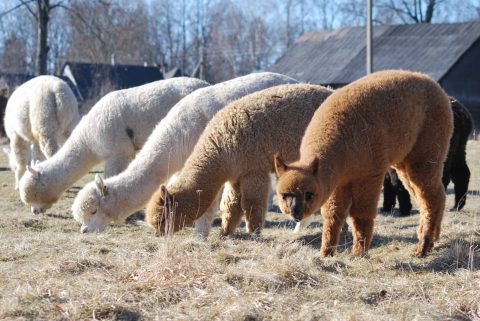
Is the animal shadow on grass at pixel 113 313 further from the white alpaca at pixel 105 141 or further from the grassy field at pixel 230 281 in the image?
the white alpaca at pixel 105 141

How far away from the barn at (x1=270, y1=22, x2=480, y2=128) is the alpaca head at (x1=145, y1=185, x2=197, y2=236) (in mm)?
→ 26195

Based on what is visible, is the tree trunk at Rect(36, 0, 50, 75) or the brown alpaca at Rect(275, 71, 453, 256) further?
the tree trunk at Rect(36, 0, 50, 75)

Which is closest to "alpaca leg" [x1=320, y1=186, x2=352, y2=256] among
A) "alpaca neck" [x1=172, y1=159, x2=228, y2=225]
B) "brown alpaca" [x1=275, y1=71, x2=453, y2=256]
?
"brown alpaca" [x1=275, y1=71, x2=453, y2=256]

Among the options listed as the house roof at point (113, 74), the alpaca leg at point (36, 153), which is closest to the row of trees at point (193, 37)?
the house roof at point (113, 74)

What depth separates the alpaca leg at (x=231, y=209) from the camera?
24.8 ft

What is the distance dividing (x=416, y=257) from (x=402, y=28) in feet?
108

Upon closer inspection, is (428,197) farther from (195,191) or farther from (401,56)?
(401,56)

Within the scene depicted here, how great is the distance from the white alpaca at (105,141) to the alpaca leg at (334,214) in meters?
4.44

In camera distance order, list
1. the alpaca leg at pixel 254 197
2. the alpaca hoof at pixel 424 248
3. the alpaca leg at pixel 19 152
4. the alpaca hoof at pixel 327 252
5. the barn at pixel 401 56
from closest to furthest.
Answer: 1. the alpaca hoof at pixel 327 252
2. the alpaca hoof at pixel 424 248
3. the alpaca leg at pixel 254 197
4. the alpaca leg at pixel 19 152
5. the barn at pixel 401 56

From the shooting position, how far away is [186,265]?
5055 millimetres

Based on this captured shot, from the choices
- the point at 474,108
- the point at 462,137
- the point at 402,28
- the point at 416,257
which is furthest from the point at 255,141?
the point at 402,28

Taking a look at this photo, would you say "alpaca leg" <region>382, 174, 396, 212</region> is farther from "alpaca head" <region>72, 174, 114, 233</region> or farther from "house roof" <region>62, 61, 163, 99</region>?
"house roof" <region>62, 61, 163, 99</region>

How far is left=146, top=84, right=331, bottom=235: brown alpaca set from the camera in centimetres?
665

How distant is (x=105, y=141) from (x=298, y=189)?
5279 mm
